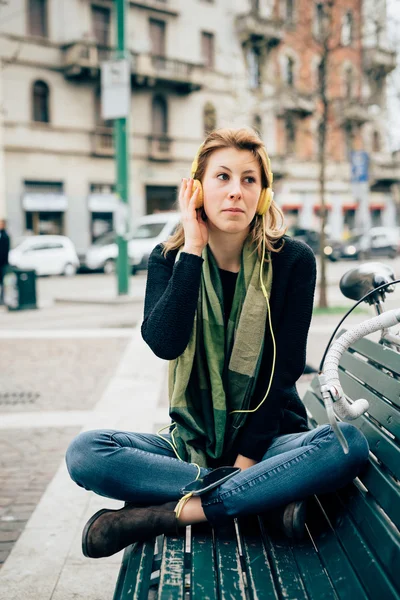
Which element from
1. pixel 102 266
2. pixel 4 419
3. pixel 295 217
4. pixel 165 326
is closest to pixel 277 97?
pixel 4 419

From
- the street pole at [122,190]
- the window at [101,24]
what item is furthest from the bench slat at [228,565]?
the window at [101,24]

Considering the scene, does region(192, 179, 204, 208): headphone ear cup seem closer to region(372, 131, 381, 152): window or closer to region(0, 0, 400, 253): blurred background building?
region(0, 0, 400, 253): blurred background building

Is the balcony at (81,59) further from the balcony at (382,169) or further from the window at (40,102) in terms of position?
the balcony at (382,169)

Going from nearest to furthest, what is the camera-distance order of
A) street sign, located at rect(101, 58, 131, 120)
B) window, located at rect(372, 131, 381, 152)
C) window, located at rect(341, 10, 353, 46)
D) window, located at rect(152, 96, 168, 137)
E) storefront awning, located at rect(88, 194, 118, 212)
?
window, located at rect(341, 10, 353, 46) < street sign, located at rect(101, 58, 131, 120) < storefront awning, located at rect(88, 194, 118, 212) < window, located at rect(152, 96, 168, 137) < window, located at rect(372, 131, 381, 152)

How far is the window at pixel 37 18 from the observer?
27744 mm

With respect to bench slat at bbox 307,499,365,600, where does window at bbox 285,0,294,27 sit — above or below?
above

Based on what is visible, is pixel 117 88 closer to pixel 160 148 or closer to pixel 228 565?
pixel 228 565

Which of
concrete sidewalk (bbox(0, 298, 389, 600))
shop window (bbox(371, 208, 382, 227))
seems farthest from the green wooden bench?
shop window (bbox(371, 208, 382, 227))

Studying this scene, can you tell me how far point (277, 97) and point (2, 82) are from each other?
17325 mm

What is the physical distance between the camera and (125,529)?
203 cm

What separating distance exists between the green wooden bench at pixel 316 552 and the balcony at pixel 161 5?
31.3m

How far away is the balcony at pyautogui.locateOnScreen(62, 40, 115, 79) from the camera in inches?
1103

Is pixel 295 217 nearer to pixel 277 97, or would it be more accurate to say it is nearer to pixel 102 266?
pixel 102 266

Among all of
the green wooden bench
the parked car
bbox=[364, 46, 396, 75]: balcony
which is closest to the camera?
the green wooden bench
